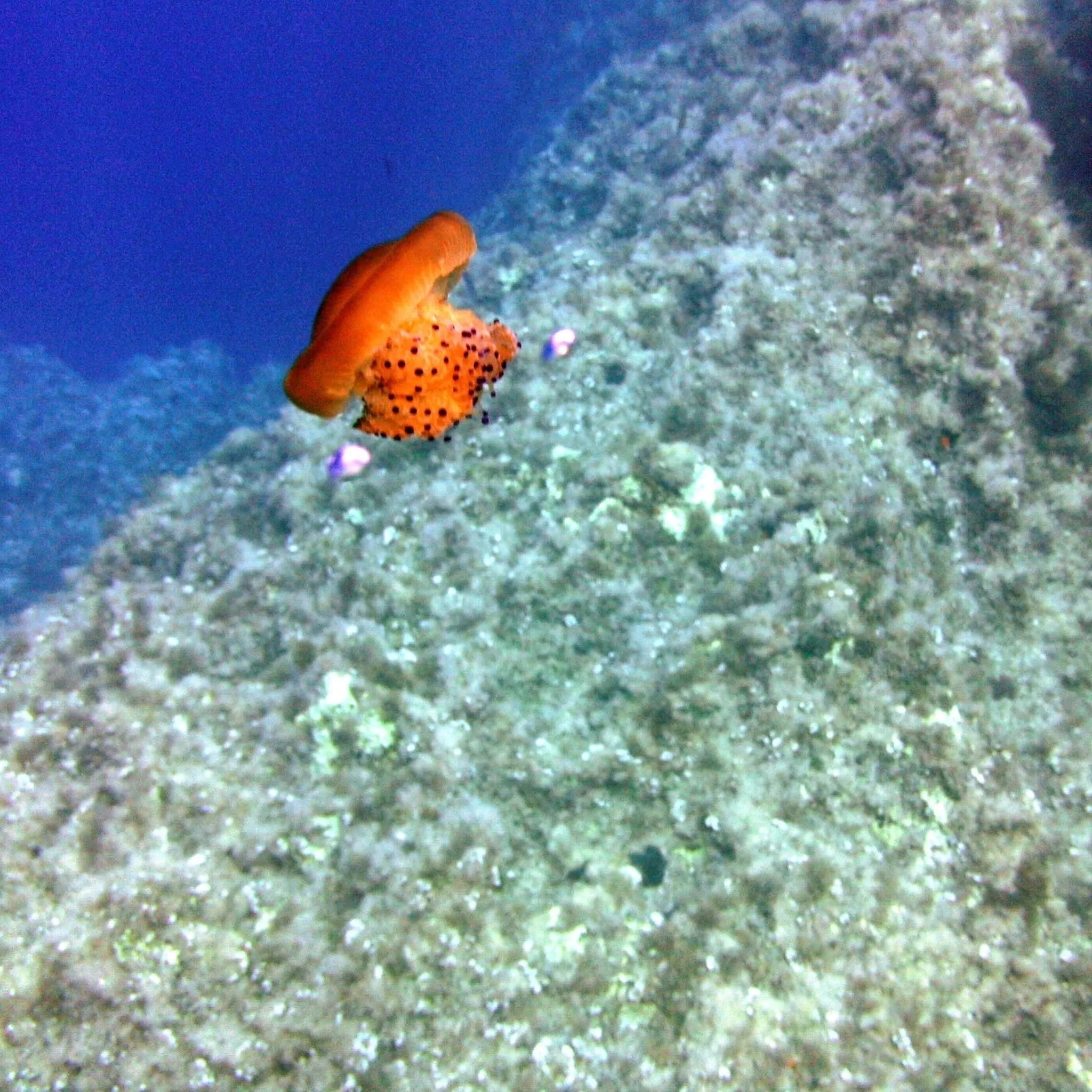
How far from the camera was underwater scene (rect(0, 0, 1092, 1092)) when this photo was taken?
384cm

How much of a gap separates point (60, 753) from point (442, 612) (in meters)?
2.77

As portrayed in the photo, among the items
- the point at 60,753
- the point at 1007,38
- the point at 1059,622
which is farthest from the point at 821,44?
the point at 60,753

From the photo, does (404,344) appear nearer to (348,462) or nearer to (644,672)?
(644,672)

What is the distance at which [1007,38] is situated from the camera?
734cm

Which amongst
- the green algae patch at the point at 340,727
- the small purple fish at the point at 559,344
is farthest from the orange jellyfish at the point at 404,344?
the small purple fish at the point at 559,344

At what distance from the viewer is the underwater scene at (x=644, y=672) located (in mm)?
3840

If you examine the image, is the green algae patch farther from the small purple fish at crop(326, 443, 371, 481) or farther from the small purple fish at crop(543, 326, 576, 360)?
the small purple fish at crop(543, 326, 576, 360)

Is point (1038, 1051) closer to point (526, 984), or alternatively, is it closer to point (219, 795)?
point (526, 984)

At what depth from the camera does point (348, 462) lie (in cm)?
594

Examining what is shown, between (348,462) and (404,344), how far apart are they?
4.19m

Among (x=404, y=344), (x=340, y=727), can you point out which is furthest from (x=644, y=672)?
(x=404, y=344)

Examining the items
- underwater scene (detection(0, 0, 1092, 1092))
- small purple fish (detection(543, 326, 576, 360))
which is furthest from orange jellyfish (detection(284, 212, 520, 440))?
small purple fish (detection(543, 326, 576, 360))

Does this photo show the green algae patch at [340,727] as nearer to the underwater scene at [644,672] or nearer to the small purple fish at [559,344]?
the underwater scene at [644,672]

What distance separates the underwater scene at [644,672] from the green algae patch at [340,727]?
24 millimetres
